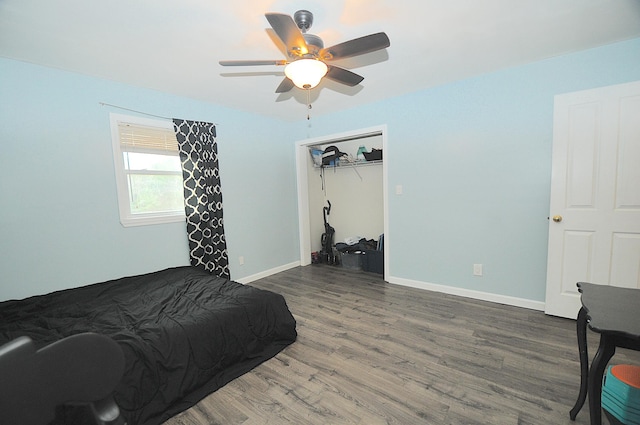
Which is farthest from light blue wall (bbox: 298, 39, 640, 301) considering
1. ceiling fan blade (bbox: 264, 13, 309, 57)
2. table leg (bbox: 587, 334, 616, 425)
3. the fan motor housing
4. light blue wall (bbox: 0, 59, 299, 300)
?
light blue wall (bbox: 0, 59, 299, 300)

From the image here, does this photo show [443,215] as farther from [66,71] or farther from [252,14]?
[66,71]

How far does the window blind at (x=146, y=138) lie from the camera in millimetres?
2703

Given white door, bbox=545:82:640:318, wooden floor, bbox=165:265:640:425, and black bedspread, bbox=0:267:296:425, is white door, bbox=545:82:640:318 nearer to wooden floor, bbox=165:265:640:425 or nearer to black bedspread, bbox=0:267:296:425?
wooden floor, bbox=165:265:640:425

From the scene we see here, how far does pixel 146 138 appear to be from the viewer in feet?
9.36

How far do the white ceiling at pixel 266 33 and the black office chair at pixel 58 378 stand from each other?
188 centimetres

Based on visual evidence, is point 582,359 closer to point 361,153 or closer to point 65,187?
point 361,153

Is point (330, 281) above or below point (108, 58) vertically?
below

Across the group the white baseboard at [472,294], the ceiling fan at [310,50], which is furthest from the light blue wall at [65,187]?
the white baseboard at [472,294]

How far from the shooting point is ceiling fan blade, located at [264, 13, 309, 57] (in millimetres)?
1315

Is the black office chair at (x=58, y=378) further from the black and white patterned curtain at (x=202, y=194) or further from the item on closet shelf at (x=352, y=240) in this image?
the item on closet shelf at (x=352, y=240)

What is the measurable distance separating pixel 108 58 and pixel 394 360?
329 cm

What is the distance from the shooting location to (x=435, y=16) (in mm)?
1801

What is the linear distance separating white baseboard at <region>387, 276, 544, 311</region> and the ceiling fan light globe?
2.72 m

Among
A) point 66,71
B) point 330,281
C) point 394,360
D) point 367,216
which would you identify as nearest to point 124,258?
point 66,71
